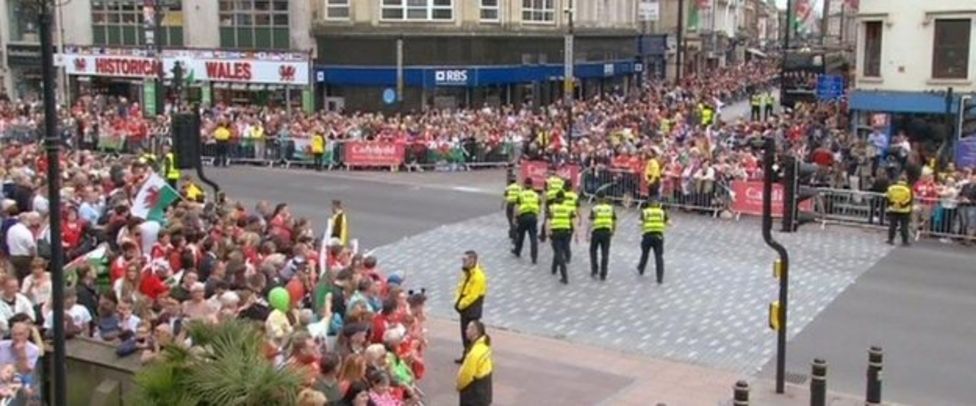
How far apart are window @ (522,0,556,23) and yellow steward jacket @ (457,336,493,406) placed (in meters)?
34.7

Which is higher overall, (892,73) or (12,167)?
(892,73)

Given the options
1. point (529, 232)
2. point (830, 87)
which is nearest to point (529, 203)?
point (529, 232)

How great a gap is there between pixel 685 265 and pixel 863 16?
16.7m

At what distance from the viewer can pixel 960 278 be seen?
19406 mm

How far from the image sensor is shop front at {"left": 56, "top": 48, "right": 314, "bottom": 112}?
140 ft

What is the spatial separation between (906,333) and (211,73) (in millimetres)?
33330

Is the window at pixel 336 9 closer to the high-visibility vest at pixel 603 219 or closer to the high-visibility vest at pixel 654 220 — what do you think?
the high-visibility vest at pixel 603 219

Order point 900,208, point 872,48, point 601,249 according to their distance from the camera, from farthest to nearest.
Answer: point 872,48 → point 900,208 → point 601,249

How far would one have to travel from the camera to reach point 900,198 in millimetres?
22141

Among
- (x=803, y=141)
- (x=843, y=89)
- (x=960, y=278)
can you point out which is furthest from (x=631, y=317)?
(x=843, y=89)

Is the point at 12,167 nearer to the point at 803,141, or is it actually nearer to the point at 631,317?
the point at 631,317

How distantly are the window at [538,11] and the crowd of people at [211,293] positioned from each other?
28.8 m

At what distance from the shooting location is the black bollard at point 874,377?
12.4 m

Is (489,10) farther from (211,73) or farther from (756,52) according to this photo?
(756,52)
